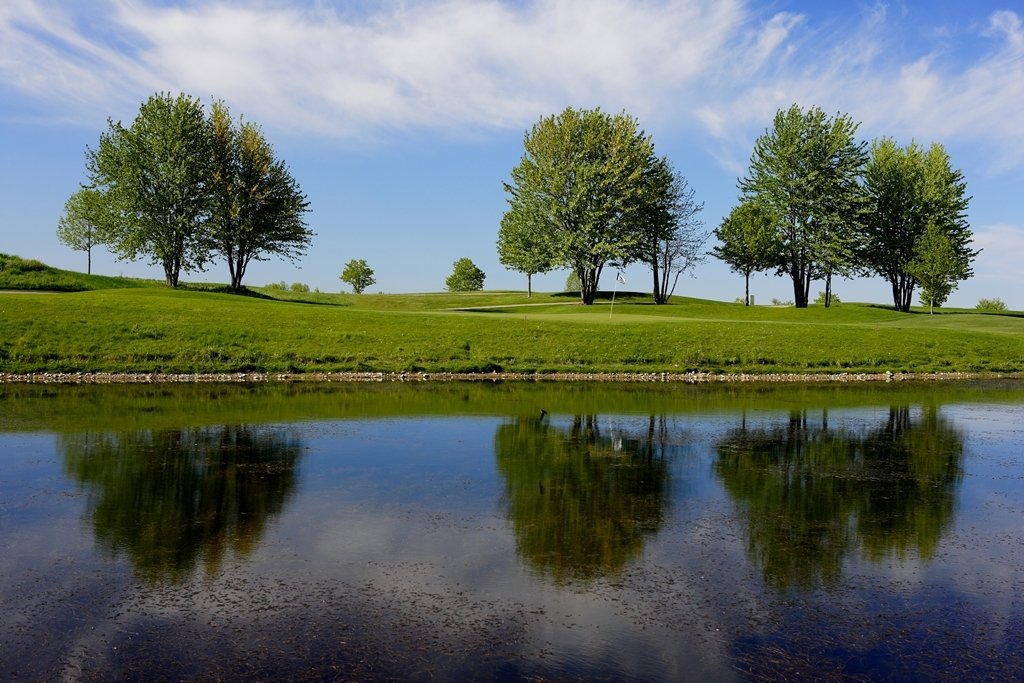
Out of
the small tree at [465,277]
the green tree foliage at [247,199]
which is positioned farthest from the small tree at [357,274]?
the green tree foliage at [247,199]

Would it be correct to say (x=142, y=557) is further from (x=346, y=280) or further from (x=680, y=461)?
(x=346, y=280)

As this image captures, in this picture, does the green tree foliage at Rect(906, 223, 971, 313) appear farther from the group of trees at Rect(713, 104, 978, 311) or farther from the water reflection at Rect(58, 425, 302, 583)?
the water reflection at Rect(58, 425, 302, 583)

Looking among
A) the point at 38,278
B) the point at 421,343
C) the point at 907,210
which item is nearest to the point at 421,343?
the point at 421,343

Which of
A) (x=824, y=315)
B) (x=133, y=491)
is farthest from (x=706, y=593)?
(x=824, y=315)

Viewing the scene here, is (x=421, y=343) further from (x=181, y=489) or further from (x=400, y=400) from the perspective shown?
(x=181, y=489)

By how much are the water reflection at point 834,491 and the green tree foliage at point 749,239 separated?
59.8 metres

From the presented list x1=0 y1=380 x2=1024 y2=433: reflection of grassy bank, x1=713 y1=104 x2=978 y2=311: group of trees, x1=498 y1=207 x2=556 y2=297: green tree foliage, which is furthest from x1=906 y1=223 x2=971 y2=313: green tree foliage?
x1=0 y1=380 x2=1024 y2=433: reflection of grassy bank

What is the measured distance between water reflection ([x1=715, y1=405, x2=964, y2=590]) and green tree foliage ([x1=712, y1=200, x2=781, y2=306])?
59.8 metres

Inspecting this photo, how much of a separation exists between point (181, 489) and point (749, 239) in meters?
75.6

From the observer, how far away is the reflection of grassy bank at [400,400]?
20.7 meters

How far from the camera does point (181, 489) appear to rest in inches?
491

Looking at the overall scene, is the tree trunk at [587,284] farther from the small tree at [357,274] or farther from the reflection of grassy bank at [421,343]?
the small tree at [357,274]

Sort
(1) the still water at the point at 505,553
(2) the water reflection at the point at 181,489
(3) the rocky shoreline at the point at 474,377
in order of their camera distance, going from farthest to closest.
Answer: (3) the rocky shoreline at the point at 474,377
(2) the water reflection at the point at 181,489
(1) the still water at the point at 505,553

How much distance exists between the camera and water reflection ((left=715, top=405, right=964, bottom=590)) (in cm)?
979
